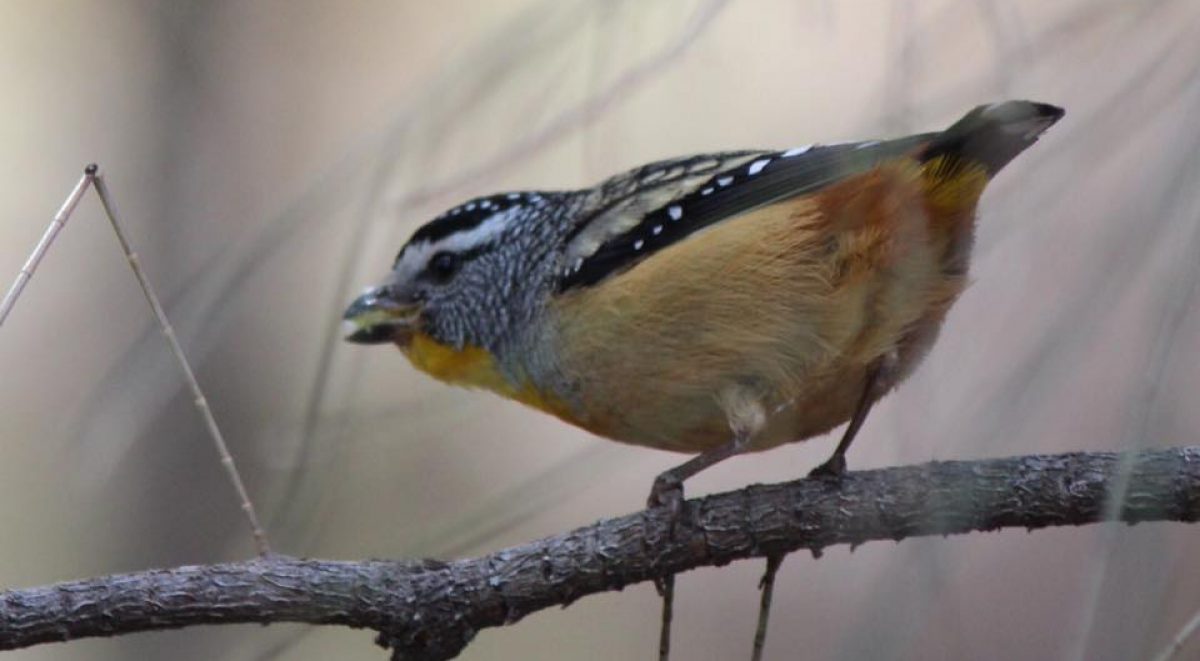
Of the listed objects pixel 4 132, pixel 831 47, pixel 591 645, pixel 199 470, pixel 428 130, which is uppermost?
pixel 4 132

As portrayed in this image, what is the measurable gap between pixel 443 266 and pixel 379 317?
0.29 m

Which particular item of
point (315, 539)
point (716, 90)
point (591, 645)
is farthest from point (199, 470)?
point (716, 90)

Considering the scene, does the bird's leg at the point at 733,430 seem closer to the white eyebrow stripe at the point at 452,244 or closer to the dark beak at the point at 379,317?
the dark beak at the point at 379,317

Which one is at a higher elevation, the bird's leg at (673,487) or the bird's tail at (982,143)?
the bird's tail at (982,143)

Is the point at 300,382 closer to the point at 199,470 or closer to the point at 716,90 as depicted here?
the point at 199,470

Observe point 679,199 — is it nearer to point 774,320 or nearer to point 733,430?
point 774,320

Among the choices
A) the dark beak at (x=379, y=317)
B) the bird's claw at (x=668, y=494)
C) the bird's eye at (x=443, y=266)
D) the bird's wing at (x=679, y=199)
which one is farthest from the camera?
the bird's eye at (x=443, y=266)

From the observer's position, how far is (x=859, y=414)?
11.4 ft

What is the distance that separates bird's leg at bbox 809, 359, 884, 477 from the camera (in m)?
3.30

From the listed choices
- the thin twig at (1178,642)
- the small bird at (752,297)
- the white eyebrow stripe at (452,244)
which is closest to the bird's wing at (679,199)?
the small bird at (752,297)

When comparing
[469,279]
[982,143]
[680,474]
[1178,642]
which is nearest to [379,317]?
[469,279]

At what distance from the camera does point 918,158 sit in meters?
3.32

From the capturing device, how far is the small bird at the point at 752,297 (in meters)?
3.31

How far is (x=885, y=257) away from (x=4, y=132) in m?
5.74
